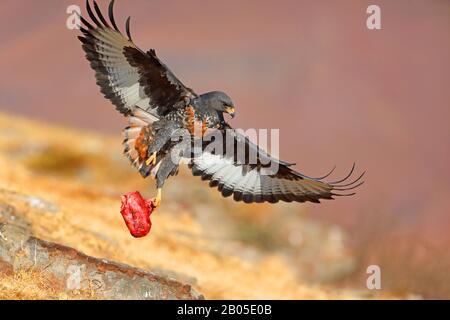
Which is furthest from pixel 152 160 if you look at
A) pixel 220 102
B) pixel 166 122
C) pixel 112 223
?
pixel 112 223

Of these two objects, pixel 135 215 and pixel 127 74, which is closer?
pixel 135 215

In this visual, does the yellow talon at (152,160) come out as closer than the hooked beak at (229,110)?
No

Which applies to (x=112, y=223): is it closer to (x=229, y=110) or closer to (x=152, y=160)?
(x=152, y=160)

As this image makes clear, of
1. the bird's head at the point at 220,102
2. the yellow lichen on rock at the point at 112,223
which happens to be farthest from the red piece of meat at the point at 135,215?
the bird's head at the point at 220,102

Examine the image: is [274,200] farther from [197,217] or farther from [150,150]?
[197,217]

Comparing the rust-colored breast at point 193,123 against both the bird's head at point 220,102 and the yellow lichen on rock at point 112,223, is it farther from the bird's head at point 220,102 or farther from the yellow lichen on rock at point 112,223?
the yellow lichen on rock at point 112,223

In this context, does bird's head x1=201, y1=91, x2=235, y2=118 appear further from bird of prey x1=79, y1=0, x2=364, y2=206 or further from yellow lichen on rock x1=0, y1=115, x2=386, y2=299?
yellow lichen on rock x1=0, y1=115, x2=386, y2=299

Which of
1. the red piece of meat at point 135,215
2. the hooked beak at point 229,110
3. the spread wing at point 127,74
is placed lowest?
the red piece of meat at point 135,215
